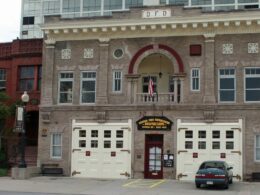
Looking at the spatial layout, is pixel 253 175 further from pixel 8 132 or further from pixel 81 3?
pixel 81 3

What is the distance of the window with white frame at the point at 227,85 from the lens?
31469 millimetres

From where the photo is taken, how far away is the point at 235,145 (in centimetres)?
3081

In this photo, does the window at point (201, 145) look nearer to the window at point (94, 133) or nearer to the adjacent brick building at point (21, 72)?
the window at point (94, 133)

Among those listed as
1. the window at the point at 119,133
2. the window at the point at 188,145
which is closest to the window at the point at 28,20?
→ the window at the point at 119,133

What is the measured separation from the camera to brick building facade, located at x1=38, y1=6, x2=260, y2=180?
102 feet

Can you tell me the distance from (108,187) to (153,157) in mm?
6059

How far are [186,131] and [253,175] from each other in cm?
473

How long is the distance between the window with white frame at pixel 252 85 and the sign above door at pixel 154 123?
4.99 metres

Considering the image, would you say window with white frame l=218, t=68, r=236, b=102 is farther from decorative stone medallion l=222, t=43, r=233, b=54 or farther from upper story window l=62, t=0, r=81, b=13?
upper story window l=62, t=0, r=81, b=13

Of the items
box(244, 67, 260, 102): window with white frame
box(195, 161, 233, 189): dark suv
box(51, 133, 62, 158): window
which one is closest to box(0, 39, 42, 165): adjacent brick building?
box(51, 133, 62, 158): window

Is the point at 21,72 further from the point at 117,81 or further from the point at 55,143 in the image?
the point at 117,81

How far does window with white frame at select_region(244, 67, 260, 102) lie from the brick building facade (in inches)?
2.3

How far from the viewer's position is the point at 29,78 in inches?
1486

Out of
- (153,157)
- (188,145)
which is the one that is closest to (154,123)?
(153,157)
